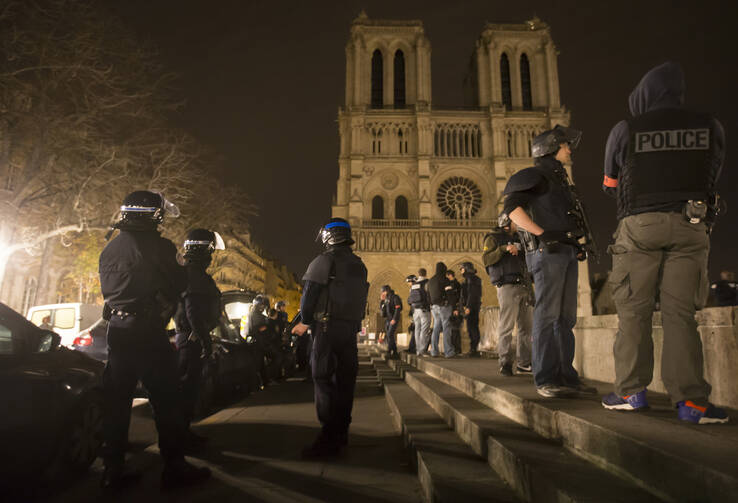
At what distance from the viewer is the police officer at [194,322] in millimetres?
3646

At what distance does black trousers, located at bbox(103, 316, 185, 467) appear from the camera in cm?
252

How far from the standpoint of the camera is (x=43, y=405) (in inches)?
103

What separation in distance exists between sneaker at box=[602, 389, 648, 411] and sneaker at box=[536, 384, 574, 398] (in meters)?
0.34

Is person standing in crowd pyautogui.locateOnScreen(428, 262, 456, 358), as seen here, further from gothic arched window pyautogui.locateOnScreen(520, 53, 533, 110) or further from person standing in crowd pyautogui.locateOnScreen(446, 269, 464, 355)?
gothic arched window pyautogui.locateOnScreen(520, 53, 533, 110)

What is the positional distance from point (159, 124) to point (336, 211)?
22142 millimetres

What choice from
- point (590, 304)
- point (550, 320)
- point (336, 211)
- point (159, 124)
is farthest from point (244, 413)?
point (590, 304)

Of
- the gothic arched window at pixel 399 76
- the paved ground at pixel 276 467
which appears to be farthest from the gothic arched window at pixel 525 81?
the paved ground at pixel 276 467

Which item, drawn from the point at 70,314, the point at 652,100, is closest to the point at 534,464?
the point at 652,100

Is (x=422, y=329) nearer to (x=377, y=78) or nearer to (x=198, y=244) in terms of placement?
(x=198, y=244)


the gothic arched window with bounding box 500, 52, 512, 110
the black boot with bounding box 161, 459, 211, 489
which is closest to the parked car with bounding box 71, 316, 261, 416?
the black boot with bounding box 161, 459, 211, 489

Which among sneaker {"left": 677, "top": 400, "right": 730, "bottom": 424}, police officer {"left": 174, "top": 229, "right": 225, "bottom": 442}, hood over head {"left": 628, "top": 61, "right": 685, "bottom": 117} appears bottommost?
sneaker {"left": 677, "top": 400, "right": 730, "bottom": 424}

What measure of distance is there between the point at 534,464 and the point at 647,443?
0.46m

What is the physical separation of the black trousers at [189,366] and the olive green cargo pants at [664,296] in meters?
3.02

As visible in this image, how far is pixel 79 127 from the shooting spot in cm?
1287
